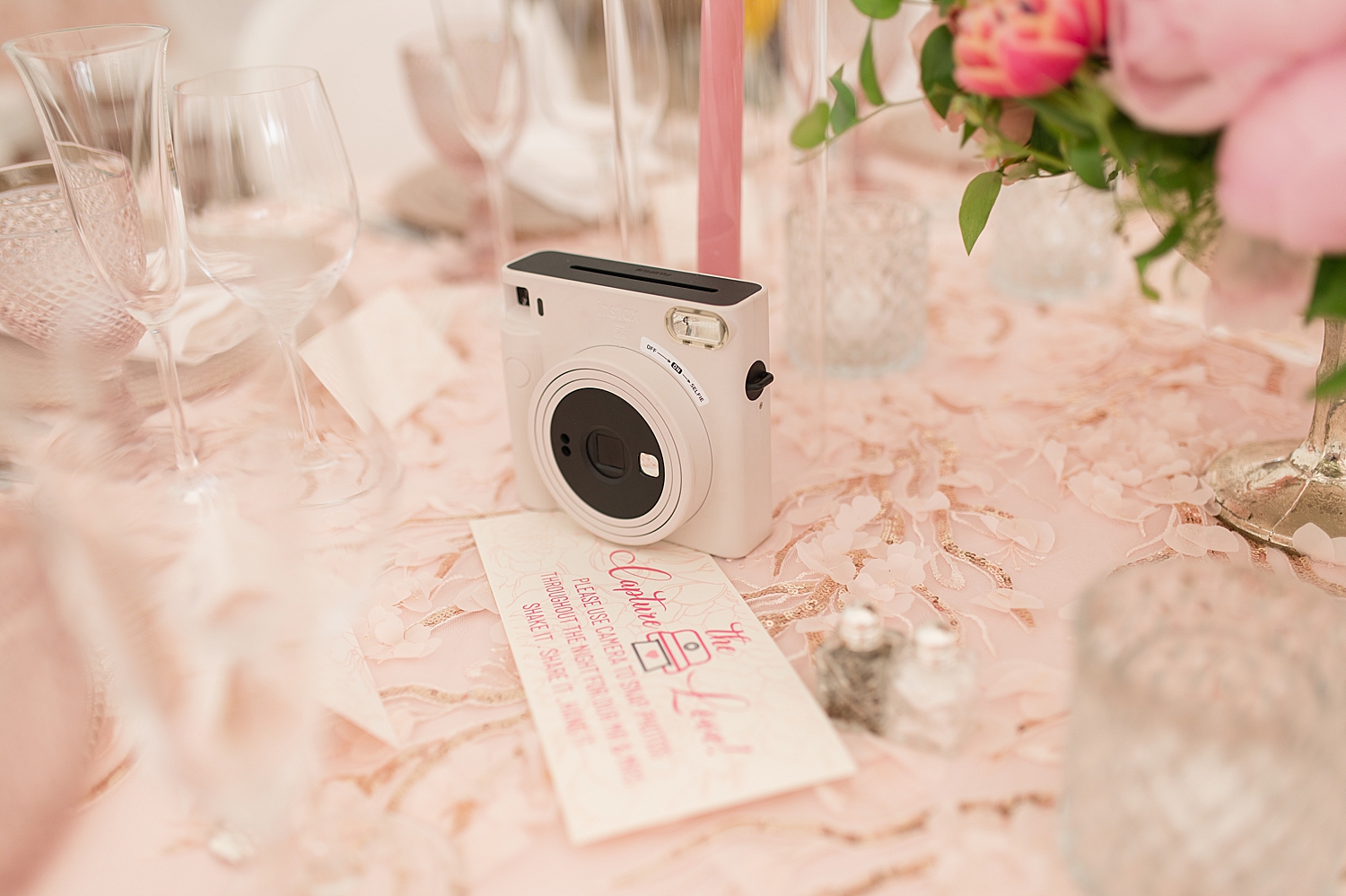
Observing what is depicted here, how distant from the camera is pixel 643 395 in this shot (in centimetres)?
44

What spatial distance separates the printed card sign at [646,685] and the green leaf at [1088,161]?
220 mm

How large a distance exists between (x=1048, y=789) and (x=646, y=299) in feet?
0.84

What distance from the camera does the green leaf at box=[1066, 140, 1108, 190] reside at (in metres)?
0.35

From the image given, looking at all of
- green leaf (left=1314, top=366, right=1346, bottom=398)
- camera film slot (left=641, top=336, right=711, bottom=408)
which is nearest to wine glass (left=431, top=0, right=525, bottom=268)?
camera film slot (left=641, top=336, right=711, bottom=408)

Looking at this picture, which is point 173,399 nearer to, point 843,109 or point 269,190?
point 269,190

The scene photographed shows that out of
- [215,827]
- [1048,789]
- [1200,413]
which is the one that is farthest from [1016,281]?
[215,827]

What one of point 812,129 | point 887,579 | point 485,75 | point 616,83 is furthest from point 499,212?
point 887,579

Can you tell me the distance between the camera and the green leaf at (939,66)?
0.39 m

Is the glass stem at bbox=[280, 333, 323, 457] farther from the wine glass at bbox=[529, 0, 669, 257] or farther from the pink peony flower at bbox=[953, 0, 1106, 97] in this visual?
the pink peony flower at bbox=[953, 0, 1106, 97]

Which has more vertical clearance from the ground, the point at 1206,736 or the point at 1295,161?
the point at 1295,161

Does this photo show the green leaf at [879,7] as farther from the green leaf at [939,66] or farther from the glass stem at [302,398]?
the glass stem at [302,398]

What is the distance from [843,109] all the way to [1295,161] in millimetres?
215

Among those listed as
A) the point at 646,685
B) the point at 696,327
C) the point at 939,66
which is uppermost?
the point at 939,66

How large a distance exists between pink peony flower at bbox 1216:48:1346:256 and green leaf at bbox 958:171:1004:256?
12 cm
